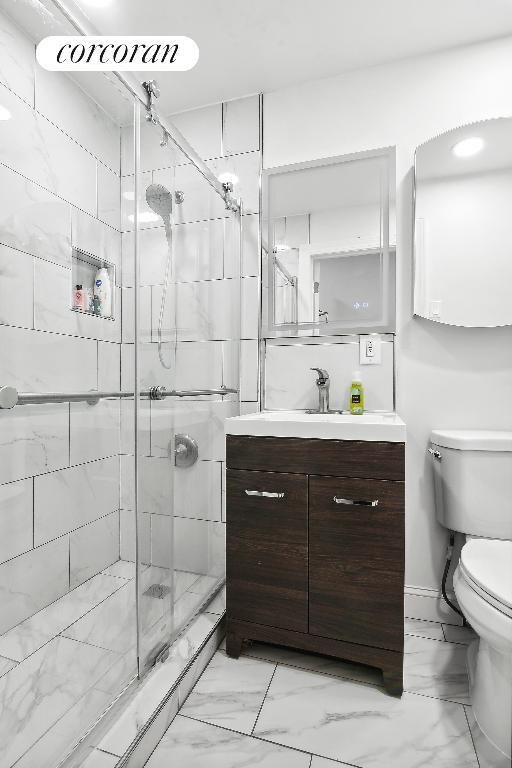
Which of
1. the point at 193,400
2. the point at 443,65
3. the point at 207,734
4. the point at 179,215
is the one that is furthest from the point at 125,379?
the point at 443,65

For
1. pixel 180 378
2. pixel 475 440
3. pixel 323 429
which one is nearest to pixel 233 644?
pixel 323 429

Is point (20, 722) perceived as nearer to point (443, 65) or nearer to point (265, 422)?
point (265, 422)

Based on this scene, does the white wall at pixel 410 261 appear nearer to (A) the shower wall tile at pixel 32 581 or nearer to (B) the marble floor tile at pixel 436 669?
(B) the marble floor tile at pixel 436 669

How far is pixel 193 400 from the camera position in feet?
5.44

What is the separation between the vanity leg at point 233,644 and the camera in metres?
1.45

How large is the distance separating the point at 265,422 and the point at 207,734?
89cm

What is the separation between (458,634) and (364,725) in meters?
0.62

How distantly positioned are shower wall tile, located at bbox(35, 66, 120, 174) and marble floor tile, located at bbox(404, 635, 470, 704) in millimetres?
1849

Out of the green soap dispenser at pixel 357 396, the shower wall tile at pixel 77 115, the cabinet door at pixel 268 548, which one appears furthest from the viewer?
the green soap dispenser at pixel 357 396

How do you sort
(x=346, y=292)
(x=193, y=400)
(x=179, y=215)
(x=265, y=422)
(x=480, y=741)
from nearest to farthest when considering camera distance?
(x=480, y=741)
(x=265, y=422)
(x=179, y=215)
(x=193, y=400)
(x=346, y=292)

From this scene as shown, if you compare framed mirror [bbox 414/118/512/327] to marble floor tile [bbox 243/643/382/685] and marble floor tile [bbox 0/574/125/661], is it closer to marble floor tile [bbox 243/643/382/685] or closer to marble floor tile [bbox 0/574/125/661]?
marble floor tile [bbox 243/643/382/685]

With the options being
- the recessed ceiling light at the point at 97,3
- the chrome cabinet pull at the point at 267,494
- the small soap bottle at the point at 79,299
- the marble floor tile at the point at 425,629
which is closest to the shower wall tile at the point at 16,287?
the small soap bottle at the point at 79,299

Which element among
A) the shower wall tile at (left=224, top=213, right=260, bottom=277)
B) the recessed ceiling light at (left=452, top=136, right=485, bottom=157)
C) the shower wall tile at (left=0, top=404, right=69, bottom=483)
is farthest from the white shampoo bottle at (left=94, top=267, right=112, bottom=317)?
the recessed ceiling light at (left=452, top=136, right=485, bottom=157)

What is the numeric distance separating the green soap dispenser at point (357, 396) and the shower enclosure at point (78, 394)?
2.52ft
